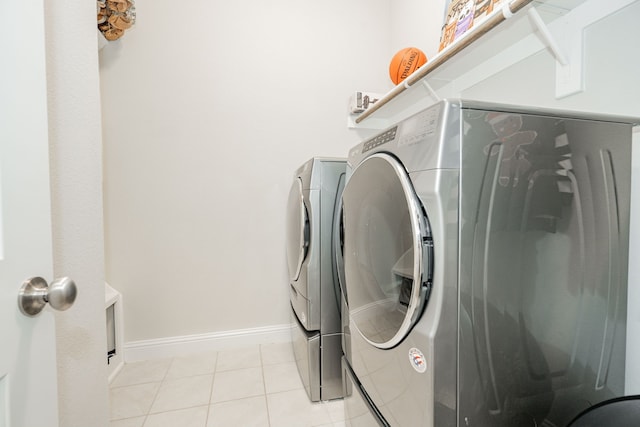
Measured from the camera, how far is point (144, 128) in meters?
2.05

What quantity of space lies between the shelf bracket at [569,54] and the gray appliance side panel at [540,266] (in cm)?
30

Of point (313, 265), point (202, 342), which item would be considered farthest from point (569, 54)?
point (202, 342)

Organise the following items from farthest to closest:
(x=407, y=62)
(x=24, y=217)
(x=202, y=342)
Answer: (x=202, y=342)
(x=407, y=62)
(x=24, y=217)

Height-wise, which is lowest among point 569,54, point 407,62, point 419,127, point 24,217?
point 24,217

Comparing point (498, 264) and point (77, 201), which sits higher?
point (77, 201)

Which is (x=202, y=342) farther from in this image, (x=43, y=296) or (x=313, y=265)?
(x=43, y=296)

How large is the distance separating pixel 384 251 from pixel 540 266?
43cm

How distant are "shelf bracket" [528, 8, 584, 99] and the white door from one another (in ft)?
4.74

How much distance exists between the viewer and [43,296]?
52 cm

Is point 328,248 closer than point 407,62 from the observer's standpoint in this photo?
Yes

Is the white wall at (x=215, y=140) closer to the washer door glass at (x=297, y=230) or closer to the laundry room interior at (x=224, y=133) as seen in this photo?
the laundry room interior at (x=224, y=133)

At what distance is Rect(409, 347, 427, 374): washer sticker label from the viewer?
29.3 inches

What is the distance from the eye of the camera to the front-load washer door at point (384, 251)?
0.75 m

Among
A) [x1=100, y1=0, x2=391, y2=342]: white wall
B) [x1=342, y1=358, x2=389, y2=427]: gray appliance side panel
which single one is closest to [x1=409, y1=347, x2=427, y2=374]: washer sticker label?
[x1=342, y1=358, x2=389, y2=427]: gray appliance side panel
